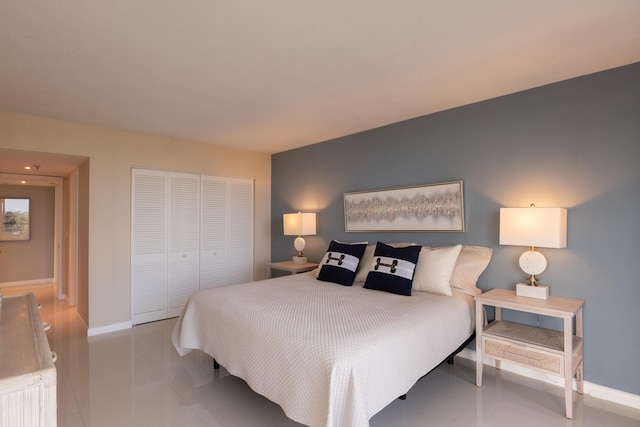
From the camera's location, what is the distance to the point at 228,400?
2348 millimetres

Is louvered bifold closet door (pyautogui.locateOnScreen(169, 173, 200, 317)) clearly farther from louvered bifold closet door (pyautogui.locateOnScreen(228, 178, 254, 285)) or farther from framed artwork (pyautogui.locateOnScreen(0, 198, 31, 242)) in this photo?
framed artwork (pyautogui.locateOnScreen(0, 198, 31, 242))

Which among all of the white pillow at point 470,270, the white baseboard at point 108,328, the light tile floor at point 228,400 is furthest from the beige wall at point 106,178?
the white pillow at point 470,270

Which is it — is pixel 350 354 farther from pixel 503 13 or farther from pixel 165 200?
pixel 165 200

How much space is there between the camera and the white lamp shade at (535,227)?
238 centimetres

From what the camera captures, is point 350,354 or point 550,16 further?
point 550,16

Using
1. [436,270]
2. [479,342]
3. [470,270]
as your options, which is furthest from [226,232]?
[479,342]

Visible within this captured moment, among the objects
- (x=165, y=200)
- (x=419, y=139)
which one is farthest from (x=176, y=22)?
(x=165, y=200)

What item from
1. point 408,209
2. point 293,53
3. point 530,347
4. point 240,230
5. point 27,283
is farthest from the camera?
point 27,283

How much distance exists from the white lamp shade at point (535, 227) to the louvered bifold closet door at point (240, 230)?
3.61 meters

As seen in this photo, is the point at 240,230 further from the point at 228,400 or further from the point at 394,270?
the point at 228,400

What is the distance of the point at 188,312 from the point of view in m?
2.77

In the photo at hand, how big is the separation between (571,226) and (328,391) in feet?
7.54

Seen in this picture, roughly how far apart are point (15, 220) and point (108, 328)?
4056 mm

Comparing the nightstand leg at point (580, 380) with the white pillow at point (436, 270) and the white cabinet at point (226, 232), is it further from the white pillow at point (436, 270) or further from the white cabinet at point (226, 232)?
the white cabinet at point (226, 232)
